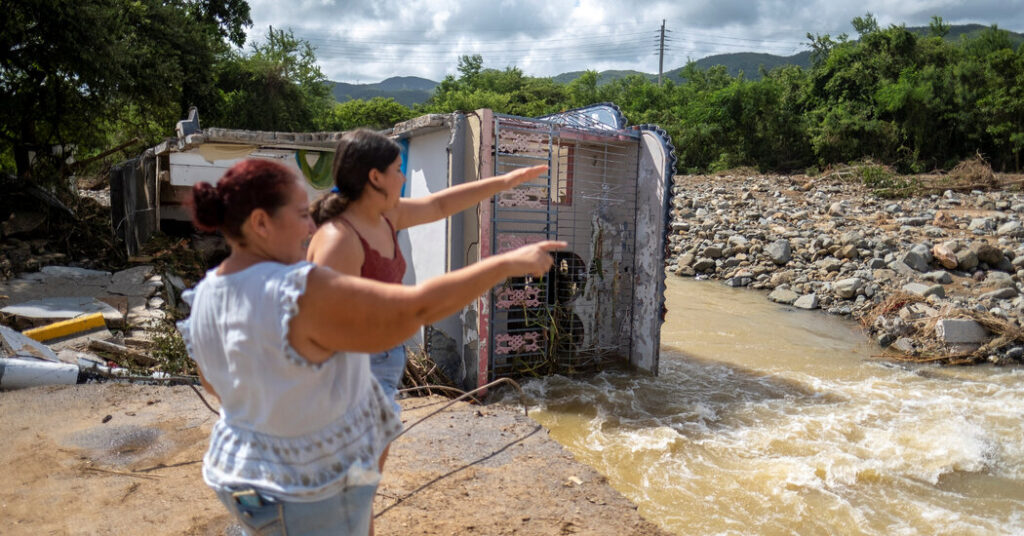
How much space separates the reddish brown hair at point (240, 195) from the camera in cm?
141

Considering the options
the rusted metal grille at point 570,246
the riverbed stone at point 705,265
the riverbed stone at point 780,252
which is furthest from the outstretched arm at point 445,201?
the riverbed stone at point 705,265

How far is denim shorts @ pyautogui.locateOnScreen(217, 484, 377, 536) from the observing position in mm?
1473

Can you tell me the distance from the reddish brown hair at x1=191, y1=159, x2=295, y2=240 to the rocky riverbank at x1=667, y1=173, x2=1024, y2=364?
8826 mm

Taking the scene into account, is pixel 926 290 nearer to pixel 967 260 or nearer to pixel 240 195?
pixel 967 260

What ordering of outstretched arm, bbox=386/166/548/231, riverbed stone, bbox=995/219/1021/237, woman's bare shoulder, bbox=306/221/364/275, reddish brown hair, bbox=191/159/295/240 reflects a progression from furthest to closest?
riverbed stone, bbox=995/219/1021/237 < outstretched arm, bbox=386/166/548/231 < woman's bare shoulder, bbox=306/221/364/275 < reddish brown hair, bbox=191/159/295/240

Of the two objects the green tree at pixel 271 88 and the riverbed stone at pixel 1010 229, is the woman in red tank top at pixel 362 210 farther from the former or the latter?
the green tree at pixel 271 88

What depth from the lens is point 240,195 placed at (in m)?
1.41

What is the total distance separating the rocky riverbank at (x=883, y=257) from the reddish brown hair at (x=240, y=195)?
29.0ft

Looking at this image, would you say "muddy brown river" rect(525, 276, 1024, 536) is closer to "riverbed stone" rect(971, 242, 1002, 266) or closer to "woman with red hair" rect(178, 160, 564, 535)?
"woman with red hair" rect(178, 160, 564, 535)

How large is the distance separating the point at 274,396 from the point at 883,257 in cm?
1189

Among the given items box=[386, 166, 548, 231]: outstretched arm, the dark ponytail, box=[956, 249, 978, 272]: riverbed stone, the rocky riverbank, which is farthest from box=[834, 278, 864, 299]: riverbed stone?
the dark ponytail

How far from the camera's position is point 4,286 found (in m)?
8.05

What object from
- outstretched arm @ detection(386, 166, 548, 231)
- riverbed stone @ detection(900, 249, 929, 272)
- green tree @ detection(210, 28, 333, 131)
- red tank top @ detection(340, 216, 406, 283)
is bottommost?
riverbed stone @ detection(900, 249, 929, 272)

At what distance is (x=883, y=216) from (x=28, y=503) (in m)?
14.9
